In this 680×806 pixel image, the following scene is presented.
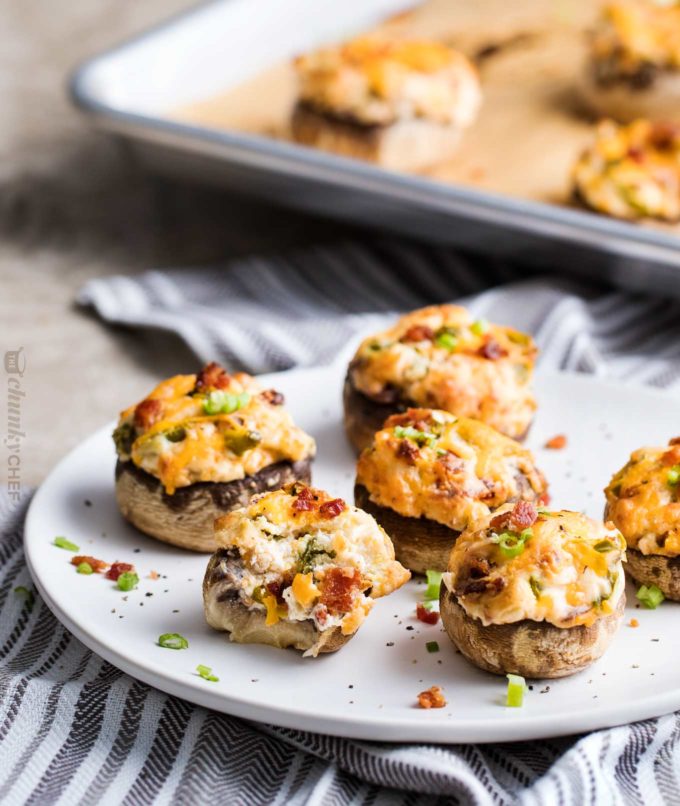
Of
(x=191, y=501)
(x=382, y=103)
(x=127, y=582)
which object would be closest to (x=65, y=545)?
(x=127, y=582)

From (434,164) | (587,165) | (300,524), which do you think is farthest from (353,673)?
(434,164)

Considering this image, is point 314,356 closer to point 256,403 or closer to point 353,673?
point 256,403

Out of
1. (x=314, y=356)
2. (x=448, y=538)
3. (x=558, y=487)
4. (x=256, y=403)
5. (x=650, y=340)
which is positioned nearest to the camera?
(x=448, y=538)

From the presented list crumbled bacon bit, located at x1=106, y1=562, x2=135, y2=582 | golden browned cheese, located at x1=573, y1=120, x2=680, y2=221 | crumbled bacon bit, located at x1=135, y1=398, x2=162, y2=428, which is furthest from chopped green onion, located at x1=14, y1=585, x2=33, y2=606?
golden browned cheese, located at x1=573, y1=120, x2=680, y2=221

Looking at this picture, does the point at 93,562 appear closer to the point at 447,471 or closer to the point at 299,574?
the point at 299,574

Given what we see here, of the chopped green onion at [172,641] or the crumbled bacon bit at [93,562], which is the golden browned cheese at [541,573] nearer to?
the chopped green onion at [172,641]

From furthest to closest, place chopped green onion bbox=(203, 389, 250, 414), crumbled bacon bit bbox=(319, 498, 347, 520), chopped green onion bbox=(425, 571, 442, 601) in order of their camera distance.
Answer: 1. chopped green onion bbox=(203, 389, 250, 414)
2. chopped green onion bbox=(425, 571, 442, 601)
3. crumbled bacon bit bbox=(319, 498, 347, 520)

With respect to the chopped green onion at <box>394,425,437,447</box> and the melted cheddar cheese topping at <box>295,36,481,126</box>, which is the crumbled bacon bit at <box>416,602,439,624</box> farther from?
the melted cheddar cheese topping at <box>295,36,481,126</box>
